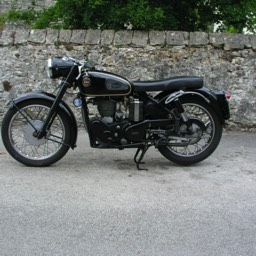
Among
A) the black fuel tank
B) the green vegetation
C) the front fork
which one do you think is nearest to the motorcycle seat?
the black fuel tank

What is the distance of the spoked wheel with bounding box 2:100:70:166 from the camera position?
4934 mm

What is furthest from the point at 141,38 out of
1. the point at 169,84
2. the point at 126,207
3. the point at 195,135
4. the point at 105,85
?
the point at 126,207

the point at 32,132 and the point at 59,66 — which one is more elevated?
the point at 59,66

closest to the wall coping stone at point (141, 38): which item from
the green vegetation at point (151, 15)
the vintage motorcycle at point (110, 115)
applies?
the green vegetation at point (151, 15)

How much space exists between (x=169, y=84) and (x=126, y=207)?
165 centimetres

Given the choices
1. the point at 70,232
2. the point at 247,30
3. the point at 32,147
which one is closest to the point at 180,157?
the point at 32,147

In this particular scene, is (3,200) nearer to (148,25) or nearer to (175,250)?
(175,250)

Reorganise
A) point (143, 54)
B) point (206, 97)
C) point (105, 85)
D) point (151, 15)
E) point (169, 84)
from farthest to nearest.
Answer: point (143, 54) < point (151, 15) < point (206, 97) < point (169, 84) < point (105, 85)

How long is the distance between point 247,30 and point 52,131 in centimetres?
395

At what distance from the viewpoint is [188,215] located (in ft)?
12.5

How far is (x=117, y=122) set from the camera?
4980mm

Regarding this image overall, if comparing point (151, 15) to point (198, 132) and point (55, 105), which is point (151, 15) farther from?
point (55, 105)

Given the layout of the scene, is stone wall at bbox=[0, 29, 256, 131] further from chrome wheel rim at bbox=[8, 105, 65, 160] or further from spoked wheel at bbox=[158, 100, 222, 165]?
chrome wheel rim at bbox=[8, 105, 65, 160]

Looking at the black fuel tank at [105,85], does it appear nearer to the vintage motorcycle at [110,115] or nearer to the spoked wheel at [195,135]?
the vintage motorcycle at [110,115]
